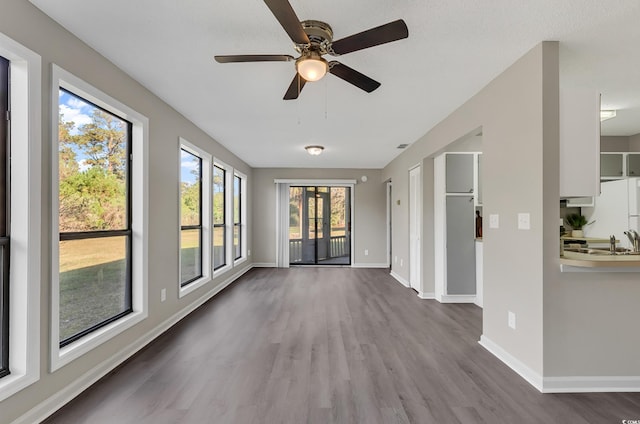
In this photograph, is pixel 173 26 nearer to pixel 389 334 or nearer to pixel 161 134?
pixel 161 134

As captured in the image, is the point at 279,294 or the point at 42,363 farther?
the point at 279,294

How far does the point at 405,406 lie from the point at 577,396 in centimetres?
121

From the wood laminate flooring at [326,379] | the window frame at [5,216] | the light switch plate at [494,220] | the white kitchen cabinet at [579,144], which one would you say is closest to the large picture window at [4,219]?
the window frame at [5,216]

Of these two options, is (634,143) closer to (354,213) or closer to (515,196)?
(515,196)

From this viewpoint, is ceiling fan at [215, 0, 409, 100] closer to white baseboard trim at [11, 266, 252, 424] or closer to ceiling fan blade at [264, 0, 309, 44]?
ceiling fan blade at [264, 0, 309, 44]

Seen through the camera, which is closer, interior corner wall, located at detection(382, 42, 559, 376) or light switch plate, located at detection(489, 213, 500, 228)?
interior corner wall, located at detection(382, 42, 559, 376)

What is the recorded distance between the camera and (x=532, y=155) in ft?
7.92

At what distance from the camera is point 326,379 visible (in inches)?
95.4

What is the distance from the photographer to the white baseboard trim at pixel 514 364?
2.31 m

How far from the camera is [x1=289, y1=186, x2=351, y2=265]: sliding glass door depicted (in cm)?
828

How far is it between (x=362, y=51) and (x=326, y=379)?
248 cm

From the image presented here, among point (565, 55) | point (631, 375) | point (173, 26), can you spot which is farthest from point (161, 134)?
point (631, 375)

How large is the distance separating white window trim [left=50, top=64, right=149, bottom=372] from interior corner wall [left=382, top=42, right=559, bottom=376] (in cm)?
325

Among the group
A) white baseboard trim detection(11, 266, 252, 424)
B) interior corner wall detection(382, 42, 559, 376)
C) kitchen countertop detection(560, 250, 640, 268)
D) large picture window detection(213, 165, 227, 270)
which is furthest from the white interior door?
white baseboard trim detection(11, 266, 252, 424)
